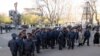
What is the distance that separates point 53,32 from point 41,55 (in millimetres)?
5715

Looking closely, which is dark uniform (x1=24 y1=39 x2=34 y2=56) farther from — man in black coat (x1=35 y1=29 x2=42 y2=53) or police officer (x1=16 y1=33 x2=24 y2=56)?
A: man in black coat (x1=35 y1=29 x2=42 y2=53)

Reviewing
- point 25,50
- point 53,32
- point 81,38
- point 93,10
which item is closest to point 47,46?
A: point 53,32

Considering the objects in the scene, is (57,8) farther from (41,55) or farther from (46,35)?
(41,55)

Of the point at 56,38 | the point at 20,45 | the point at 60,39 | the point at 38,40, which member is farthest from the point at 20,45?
the point at 56,38

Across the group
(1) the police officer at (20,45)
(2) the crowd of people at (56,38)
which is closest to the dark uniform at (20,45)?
(1) the police officer at (20,45)

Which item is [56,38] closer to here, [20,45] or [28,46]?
[28,46]

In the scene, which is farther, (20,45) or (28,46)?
(28,46)

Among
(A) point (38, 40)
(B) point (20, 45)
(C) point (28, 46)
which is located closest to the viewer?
(B) point (20, 45)

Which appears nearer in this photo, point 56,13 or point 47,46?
point 47,46

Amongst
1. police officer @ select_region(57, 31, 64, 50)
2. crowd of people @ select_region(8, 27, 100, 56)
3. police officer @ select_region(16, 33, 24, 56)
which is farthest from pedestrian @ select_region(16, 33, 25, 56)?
police officer @ select_region(57, 31, 64, 50)

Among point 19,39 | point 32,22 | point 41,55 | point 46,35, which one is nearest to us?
point 19,39

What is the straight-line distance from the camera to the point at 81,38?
2767cm

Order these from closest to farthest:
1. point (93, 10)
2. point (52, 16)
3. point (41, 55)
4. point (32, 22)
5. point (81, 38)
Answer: point (41, 55), point (81, 38), point (52, 16), point (93, 10), point (32, 22)

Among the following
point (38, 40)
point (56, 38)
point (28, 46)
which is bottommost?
point (56, 38)
